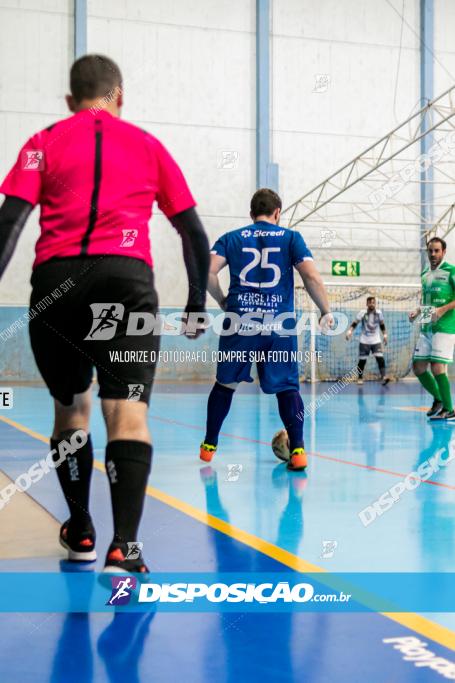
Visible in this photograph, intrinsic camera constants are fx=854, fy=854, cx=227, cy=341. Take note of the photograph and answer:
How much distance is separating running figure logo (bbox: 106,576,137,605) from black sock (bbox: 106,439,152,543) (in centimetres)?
12

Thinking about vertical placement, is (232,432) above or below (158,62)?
below

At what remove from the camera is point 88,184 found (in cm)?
284

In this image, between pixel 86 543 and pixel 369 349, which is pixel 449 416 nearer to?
pixel 86 543

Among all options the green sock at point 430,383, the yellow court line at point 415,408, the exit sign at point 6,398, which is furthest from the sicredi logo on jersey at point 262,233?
the exit sign at point 6,398

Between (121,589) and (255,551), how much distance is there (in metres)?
0.96

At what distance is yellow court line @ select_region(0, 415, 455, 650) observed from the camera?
2602 mm

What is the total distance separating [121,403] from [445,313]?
739 centimetres

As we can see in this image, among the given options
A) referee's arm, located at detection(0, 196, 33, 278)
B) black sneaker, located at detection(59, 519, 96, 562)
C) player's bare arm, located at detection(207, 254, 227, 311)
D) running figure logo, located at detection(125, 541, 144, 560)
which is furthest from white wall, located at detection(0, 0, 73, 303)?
running figure logo, located at detection(125, 541, 144, 560)

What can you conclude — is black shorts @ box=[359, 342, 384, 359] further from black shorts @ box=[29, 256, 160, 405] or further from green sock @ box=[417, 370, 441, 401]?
black shorts @ box=[29, 256, 160, 405]

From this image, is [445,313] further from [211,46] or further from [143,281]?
[211,46]

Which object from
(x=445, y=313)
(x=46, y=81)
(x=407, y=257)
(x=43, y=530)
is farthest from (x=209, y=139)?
(x=43, y=530)

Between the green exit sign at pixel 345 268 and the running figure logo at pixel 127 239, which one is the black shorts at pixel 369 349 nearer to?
the green exit sign at pixel 345 268

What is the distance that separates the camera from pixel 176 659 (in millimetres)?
2400

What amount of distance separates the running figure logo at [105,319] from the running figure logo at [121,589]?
78cm
